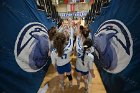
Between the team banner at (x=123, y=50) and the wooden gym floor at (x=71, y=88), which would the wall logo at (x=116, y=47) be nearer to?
the team banner at (x=123, y=50)

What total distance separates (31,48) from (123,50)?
5.33ft

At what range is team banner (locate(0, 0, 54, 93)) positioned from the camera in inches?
93.0

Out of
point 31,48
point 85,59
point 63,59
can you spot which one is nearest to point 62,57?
point 63,59

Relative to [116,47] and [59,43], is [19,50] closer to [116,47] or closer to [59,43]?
[59,43]

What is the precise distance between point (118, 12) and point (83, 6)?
42.5 ft

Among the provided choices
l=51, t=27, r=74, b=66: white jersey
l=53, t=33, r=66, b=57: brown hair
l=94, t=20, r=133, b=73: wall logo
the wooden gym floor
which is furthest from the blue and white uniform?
l=94, t=20, r=133, b=73: wall logo

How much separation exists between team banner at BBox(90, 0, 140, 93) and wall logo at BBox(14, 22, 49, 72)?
135cm

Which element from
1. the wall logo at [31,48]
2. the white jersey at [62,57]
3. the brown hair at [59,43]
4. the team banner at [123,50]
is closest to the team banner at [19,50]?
the wall logo at [31,48]

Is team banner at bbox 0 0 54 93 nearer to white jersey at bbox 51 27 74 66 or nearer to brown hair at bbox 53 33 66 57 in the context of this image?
white jersey at bbox 51 27 74 66

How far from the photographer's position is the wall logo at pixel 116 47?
257cm

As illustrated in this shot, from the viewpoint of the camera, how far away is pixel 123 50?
8.81ft

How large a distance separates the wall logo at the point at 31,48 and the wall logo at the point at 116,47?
1.33 meters

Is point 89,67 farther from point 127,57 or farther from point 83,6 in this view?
point 83,6

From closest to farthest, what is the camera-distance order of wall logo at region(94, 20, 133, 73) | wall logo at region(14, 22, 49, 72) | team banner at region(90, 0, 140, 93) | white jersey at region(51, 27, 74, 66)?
team banner at region(90, 0, 140, 93) < wall logo at region(94, 20, 133, 73) < wall logo at region(14, 22, 49, 72) < white jersey at region(51, 27, 74, 66)
